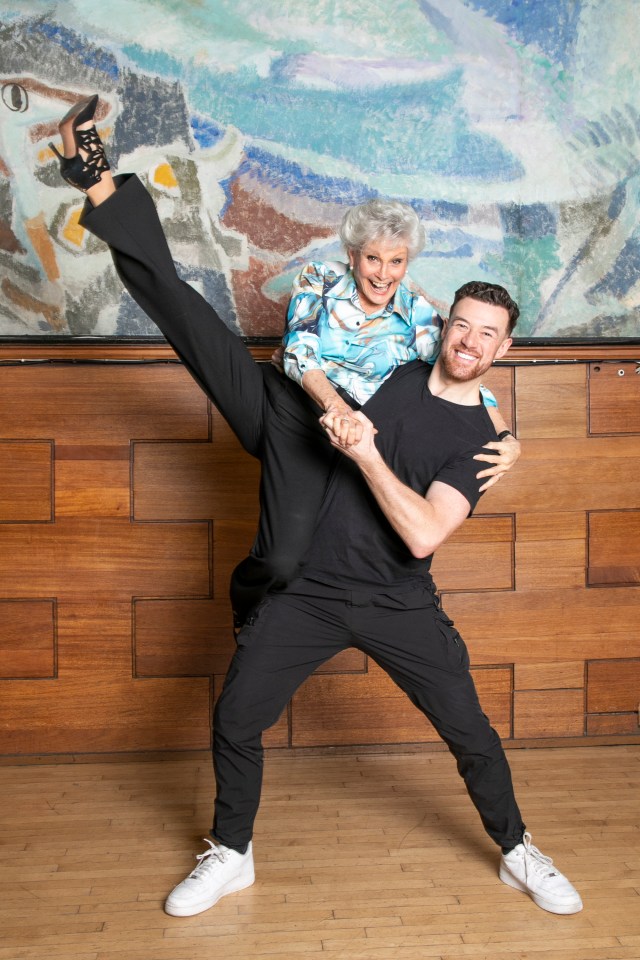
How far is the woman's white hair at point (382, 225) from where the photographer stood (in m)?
2.23

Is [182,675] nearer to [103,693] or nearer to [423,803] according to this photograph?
[103,693]

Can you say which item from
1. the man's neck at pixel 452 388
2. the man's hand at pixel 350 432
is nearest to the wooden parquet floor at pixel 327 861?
the man's hand at pixel 350 432

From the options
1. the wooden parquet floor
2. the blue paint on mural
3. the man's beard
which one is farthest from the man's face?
the blue paint on mural

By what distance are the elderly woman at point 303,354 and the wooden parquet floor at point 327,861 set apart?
2.44ft

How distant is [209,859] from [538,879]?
846 millimetres

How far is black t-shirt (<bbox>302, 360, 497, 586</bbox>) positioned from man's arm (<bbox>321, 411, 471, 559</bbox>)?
0.35 ft

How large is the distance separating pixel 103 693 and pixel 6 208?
1.77 meters

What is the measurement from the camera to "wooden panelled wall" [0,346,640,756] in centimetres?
306

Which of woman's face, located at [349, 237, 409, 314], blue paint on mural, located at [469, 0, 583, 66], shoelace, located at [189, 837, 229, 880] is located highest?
blue paint on mural, located at [469, 0, 583, 66]

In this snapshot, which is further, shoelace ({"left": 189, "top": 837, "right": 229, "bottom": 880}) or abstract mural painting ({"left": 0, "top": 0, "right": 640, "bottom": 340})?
abstract mural painting ({"left": 0, "top": 0, "right": 640, "bottom": 340})

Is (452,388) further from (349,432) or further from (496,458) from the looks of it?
(349,432)

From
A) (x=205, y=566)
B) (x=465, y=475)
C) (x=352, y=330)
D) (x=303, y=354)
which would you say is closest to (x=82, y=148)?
(x=303, y=354)

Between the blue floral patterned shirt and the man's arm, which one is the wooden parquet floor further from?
the blue floral patterned shirt

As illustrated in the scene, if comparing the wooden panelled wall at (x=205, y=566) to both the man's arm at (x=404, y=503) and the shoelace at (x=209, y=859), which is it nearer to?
A: the shoelace at (x=209, y=859)
